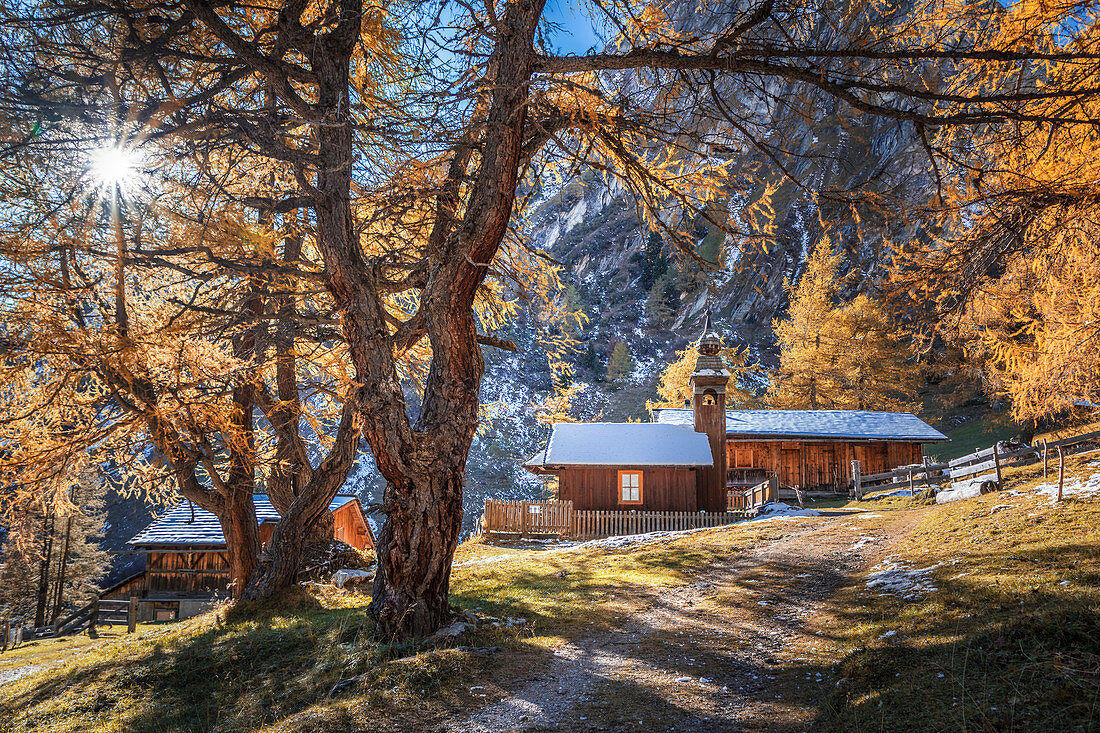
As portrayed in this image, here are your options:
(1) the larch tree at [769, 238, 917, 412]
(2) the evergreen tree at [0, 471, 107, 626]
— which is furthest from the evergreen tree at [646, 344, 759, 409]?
(2) the evergreen tree at [0, 471, 107, 626]

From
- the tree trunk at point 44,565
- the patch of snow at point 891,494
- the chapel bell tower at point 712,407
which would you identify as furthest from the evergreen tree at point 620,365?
the tree trunk at point 44,565

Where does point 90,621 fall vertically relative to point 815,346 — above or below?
below

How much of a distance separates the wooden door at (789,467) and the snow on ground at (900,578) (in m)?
23.4

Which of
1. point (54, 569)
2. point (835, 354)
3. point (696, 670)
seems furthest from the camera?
point (835, 354)

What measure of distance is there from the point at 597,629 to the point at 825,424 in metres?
27.1

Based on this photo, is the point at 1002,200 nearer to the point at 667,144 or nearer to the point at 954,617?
the point at 667,144

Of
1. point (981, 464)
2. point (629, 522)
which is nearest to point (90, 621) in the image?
point (629, 522)

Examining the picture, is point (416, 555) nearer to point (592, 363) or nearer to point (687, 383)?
point (687, 383)

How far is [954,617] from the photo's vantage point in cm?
514

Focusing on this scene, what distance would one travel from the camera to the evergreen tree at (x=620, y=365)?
245ft

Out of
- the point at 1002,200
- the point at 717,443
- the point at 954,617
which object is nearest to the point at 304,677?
the point at 954,617

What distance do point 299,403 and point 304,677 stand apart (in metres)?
4.73

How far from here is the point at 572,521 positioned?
21.0 m

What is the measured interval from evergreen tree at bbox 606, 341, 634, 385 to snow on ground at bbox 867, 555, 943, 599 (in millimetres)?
65770
